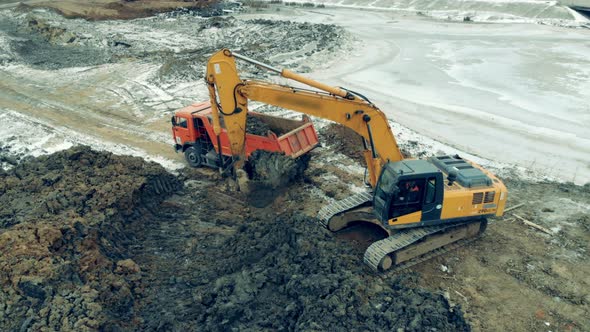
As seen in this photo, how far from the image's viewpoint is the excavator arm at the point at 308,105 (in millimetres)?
11195

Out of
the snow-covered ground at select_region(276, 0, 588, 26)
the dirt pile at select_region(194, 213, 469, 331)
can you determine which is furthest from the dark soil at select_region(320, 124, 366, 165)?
the snow-covered ground at select_region(276, 0, 588, 26)

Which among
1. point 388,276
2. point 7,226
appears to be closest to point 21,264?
point 7,226

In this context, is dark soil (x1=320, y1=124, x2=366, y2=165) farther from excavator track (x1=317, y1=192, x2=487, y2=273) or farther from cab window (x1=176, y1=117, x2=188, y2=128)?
cab window (x1=176, y1=117, x2=188, y2=128)

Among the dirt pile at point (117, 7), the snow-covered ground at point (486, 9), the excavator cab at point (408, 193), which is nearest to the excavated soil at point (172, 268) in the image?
the excavator cab at point (408, 193)

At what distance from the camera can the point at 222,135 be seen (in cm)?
1459

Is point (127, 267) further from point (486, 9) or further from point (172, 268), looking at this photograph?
point (486, 9)

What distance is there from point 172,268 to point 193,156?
18.7 ft

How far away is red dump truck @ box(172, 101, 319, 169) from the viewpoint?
1445 centimetres

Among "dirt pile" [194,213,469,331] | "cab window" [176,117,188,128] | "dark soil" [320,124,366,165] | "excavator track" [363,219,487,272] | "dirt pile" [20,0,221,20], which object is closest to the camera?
"dirt pile" [194,213,469,331]

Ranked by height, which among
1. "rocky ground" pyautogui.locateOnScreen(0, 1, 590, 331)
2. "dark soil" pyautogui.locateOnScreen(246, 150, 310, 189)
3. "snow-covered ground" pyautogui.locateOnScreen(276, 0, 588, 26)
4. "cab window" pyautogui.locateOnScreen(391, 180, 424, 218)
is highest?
"snow-covered ground" pyautogui.locateOnScreen(276, 0, 588, 26)

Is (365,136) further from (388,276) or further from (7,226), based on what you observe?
(7,226)

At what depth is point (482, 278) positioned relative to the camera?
1095 centimetres

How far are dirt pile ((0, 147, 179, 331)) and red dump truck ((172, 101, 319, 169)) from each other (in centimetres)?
178

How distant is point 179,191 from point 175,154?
11.1ft
